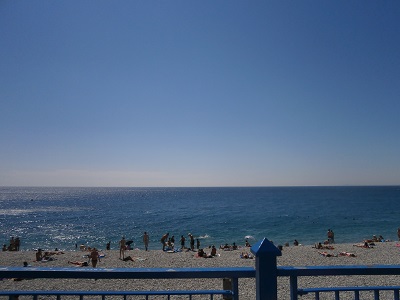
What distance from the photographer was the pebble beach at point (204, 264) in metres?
12.5

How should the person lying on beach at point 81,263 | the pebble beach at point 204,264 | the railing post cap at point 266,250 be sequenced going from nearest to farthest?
the railing post cap at point 266,250 → the pebble beach at point 204,264 → the person lying on beach at point 81,263

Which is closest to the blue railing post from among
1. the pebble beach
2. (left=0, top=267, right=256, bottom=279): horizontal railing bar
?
(left=0, top=267, right=256, bottom=279): horizontal railing bar

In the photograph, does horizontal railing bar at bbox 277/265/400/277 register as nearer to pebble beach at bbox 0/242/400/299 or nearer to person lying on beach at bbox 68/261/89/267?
pebble beach at bbox 0/242/400/299

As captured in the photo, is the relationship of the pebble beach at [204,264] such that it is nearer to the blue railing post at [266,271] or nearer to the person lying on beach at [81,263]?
the person lying on beach at [81,263]

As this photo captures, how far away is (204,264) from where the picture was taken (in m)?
18.7

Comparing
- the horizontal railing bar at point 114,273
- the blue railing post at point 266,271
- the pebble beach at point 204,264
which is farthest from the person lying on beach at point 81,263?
the blue railing post at point 266,271

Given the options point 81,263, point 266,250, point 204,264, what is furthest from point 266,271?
point 81,263

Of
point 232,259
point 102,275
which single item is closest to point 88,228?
point 232,259

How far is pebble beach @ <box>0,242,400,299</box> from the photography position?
12.5m

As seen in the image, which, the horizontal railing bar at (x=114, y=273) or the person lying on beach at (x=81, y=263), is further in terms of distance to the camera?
the person lying on beach at (x=81, y=263)

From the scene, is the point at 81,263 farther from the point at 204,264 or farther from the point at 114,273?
the point at 114,273

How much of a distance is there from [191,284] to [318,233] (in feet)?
114

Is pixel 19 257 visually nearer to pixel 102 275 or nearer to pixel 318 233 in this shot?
pixel 102 275

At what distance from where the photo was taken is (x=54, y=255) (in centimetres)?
2248
